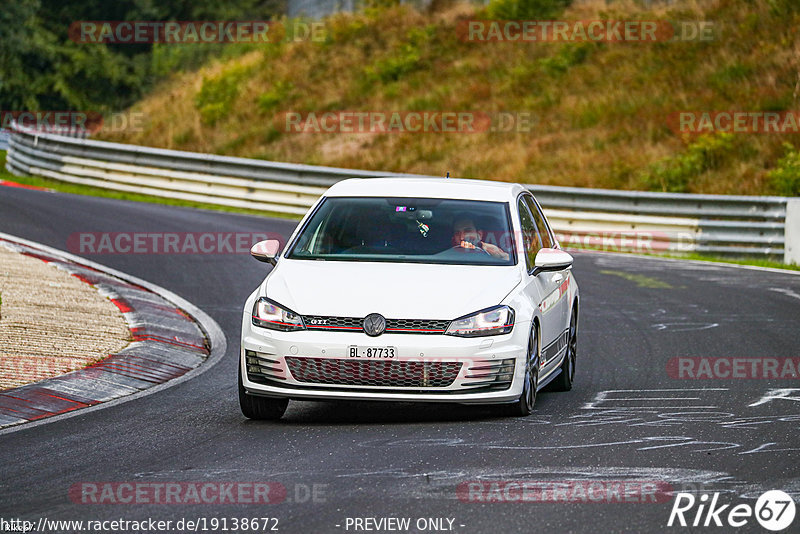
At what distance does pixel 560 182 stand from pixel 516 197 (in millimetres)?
18767

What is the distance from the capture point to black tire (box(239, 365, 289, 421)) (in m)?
8.69

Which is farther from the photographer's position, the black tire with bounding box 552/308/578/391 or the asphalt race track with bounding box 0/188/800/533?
the black tire with bounding box 552/308/578/391

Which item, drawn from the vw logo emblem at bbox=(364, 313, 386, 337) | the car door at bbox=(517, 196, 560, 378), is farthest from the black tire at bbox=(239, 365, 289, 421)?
the car door at bbox=(517, 196, 560, 378)

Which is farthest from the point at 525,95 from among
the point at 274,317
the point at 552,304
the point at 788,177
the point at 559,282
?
the point at 274,317

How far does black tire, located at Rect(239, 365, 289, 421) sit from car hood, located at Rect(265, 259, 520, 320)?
2.28 ft

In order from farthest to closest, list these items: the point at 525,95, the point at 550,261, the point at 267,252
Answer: the point at 525,95, the point at 267,252, the point at 550,261

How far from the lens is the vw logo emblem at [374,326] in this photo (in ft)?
27.1

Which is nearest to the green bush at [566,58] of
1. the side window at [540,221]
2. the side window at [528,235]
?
the side window at [540,221]

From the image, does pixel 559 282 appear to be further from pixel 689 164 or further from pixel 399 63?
pixel 399 63

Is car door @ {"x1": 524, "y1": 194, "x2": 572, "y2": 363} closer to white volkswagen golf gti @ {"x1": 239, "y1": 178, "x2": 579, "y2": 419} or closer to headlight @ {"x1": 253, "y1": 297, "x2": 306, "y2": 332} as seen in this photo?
white volkswagen golf gti @ {"x1": 239, "y1": 178, "x2": 579, "y2": 419}

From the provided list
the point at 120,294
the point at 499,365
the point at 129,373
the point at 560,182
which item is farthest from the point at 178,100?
the point at 499,365

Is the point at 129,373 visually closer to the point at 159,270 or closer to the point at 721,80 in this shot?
the point at 159,270

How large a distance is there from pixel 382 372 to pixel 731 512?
2901mm

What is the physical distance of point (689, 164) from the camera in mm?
27531
